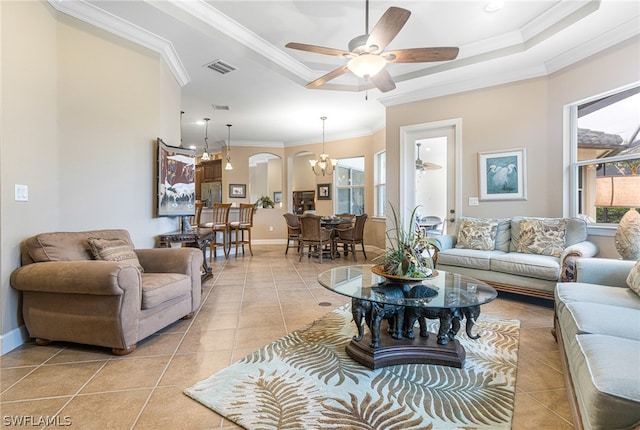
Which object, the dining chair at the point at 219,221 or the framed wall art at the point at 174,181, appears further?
the dining chair at the point at 219,221

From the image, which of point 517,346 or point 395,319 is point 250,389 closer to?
point 395,319

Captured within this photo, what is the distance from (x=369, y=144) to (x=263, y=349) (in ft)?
18.8

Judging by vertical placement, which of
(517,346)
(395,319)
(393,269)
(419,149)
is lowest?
(517,346)

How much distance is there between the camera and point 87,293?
6.58 feet

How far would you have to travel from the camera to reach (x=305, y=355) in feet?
6.73

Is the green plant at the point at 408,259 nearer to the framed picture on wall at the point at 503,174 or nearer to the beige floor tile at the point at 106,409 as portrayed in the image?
the beige floor tile at the point at 106,409

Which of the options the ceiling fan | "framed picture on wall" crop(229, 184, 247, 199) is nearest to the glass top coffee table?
the ceiling fan

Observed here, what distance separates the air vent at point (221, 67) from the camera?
12.1 ft

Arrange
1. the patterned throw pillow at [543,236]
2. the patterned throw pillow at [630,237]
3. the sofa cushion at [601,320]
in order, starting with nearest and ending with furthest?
the sofa cushion at [601,320] → the patterned throw pillow at [630,237] → the patterned throw pillow at [543,236]

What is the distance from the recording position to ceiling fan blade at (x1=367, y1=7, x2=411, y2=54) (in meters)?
2.01

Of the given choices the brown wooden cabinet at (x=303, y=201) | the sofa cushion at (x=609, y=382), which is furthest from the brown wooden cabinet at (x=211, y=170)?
the sofa cushion at (x=609, y=382)

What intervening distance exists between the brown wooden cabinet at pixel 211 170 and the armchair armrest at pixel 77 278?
6.93 metres

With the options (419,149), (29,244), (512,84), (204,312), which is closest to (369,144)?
(419,149)

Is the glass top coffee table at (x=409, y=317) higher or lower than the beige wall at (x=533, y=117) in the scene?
lower
